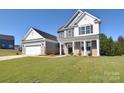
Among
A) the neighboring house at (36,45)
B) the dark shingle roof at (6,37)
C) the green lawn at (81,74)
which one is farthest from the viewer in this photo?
the neighboring house at (36,45)

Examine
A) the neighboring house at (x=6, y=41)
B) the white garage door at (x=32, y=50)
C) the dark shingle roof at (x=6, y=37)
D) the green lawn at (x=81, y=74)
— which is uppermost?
the dark shingle roof at (x=6, y=37)

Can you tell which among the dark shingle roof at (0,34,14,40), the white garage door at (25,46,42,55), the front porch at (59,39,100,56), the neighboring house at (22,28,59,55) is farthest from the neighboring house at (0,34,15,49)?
the front porch at (59,39,100,56)

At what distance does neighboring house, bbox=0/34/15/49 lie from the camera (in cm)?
704

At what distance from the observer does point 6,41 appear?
7270mm

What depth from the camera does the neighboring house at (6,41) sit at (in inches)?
277

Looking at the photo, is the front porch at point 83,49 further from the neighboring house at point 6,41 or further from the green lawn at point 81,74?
the neighboring house at point 6,41

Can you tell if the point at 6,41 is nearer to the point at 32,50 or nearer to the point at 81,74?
the point at 32,50

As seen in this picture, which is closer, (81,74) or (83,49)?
(81,74)

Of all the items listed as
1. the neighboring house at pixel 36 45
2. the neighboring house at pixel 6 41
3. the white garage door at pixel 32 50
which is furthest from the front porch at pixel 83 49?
the neighboring house at pixel 6 41

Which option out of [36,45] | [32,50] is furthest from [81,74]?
[36,45]

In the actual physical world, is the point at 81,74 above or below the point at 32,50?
below
